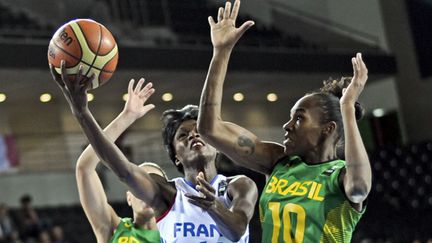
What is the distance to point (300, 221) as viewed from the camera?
148 inches

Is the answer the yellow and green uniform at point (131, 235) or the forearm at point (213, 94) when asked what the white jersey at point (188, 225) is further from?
the yellow and green uniform at point (131, 235)

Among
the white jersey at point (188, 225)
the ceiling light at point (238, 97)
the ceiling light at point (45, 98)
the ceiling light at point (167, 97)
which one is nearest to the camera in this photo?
the white jersey at point (188, 225)

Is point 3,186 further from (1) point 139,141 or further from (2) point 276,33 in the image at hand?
(2) point 276,33

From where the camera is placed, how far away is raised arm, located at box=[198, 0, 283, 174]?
3.76m

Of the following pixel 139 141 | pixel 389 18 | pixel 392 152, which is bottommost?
pixel 392 152

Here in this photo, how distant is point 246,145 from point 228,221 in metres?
0.47

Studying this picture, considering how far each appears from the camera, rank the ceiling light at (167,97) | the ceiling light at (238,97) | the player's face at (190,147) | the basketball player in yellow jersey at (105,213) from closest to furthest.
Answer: the player's face at (190,147) < the basketball player in yellow jersey at (105,213) < the ceiling light at (167,97) < the ceiling light at (238,97)

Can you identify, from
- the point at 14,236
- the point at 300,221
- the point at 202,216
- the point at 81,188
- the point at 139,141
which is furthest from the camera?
the point at 139,141

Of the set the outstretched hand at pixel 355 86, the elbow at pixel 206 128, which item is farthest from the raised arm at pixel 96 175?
the outstretched hand at pixel 355 86

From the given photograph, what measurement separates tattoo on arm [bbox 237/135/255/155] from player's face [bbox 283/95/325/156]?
17 centimetres

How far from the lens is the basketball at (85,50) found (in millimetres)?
4047

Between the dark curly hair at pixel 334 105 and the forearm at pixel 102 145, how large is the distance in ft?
3.21

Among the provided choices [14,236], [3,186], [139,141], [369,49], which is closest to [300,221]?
[14,236]

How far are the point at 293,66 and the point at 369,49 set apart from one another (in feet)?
8.15
